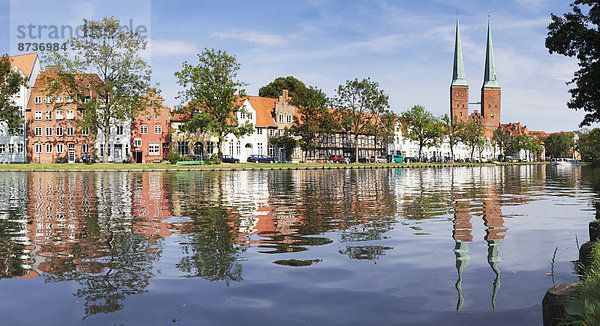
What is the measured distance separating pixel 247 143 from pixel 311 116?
13.6m

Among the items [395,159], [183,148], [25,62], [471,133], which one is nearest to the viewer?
[183,148]

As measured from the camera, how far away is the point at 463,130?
131625 millimetres

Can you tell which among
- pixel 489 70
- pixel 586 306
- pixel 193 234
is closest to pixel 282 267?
pixel 193 234

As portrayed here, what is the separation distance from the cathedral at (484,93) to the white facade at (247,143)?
330 feet

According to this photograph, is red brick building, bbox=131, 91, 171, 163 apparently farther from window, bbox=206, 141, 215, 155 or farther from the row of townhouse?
window, bbox=206, 141, 215, 155

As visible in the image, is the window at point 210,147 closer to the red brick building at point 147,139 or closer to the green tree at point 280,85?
the red brick building at point 147,139

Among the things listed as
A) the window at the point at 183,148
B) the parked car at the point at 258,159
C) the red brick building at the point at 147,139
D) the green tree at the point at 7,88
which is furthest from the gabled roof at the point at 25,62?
the parked car at the point at 258,159

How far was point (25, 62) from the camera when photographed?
327ft

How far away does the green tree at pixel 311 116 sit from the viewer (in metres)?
89.7

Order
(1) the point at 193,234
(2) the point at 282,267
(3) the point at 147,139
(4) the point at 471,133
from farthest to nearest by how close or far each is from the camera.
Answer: (4) the point at 471,133
(3) the point at 147,139
(1) the point at 193,234
(2) the point at 282,267

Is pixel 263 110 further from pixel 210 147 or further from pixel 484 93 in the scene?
pixel 484 93

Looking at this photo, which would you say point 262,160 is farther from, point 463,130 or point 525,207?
point 525,207

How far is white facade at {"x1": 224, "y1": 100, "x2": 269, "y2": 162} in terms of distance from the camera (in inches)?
3725

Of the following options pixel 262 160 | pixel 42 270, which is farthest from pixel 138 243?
pixel 262 160
